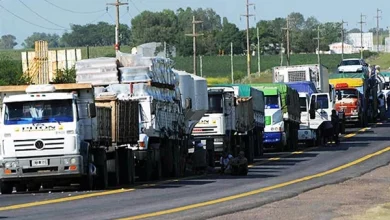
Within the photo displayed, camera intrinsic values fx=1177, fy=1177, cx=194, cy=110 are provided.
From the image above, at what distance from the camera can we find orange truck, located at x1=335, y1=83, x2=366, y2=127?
71.5 m

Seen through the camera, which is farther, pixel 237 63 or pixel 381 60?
pixel 381 60

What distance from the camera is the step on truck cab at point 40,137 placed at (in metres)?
28.5

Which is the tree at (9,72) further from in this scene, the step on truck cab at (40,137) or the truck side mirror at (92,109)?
the truck side mirror at (92,109)

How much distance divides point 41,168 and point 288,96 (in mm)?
25714

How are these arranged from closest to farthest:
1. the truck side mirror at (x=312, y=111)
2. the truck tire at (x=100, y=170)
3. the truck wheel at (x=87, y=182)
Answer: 1. the truck wheel at (x=87, y=182)
2. the truck tire at (x=100, y=170)
3. the truck side mirror at (x=312, y=111)

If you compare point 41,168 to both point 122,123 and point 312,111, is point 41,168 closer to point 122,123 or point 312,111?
point 122,123

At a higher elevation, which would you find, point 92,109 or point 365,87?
point 365,87

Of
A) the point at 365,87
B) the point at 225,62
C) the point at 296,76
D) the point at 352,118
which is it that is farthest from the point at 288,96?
the point at 225,62

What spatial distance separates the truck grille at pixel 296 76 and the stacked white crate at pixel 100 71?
3111cm

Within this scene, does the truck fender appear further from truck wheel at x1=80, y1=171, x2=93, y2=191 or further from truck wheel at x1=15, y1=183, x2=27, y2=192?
truck wheel at x1=15, y1=183, x2=27, y2=192

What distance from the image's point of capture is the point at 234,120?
44438 millimetres

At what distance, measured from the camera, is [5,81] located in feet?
247

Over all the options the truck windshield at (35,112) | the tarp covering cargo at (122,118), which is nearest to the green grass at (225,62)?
the tarp covering cargo at (122,118)

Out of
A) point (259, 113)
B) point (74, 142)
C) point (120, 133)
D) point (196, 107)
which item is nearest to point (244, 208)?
point (74, 142)
